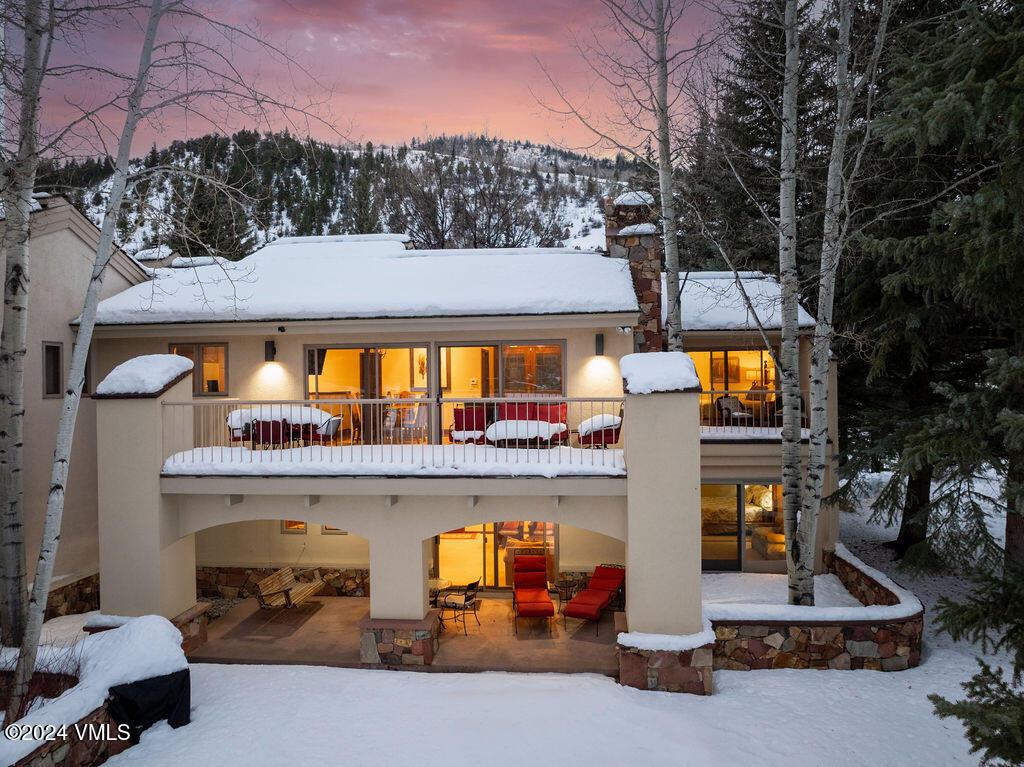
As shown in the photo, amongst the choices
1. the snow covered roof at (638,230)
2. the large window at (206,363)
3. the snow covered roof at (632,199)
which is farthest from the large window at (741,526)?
the large window at (206,363)

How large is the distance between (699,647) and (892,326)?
689cm

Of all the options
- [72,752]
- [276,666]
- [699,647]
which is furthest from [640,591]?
[72,752]

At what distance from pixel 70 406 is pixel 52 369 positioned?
5.29 metres

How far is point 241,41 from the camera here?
25.1 feet

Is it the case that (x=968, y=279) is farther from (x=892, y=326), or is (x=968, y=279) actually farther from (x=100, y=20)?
(x=100, y=20)

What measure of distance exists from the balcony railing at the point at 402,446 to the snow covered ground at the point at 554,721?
2903 mm

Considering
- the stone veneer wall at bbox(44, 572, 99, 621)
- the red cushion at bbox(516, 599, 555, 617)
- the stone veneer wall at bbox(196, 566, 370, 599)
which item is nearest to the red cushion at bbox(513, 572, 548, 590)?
the red cushion at bbox(516, 599, 555, 617)

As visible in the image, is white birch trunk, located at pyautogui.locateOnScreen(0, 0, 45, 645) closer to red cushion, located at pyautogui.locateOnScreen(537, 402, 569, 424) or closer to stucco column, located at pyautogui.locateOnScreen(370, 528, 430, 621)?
stucco column, located at pyautogui.locateOnScreen(370, 528, 430, 621)

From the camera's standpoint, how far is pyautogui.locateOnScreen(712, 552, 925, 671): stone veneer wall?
9344mm

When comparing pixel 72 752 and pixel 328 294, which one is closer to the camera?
pixel 72 752

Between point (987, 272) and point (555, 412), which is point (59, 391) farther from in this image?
point (987, 272)

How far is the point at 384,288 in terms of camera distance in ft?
41.8

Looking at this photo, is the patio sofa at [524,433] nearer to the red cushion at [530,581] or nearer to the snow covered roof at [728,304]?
the red cushion at [530,581]

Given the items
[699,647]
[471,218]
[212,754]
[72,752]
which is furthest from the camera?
[471,218]
